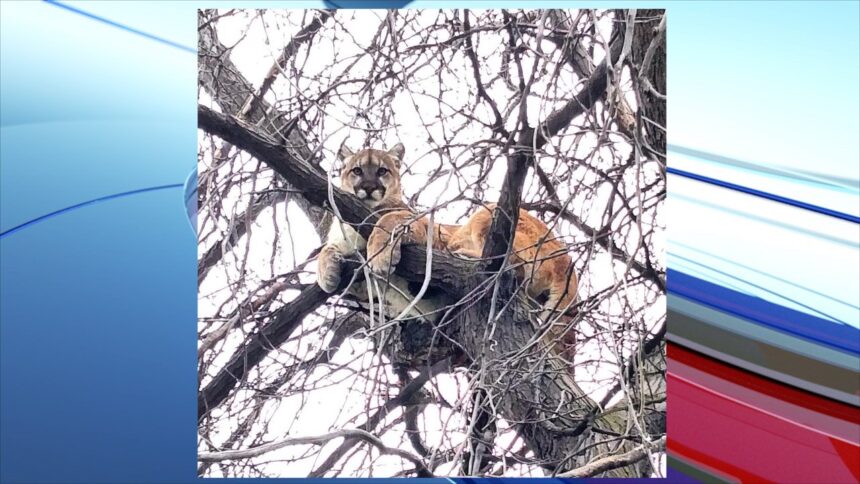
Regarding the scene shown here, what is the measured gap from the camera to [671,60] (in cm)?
267

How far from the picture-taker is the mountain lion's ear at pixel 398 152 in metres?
2.62

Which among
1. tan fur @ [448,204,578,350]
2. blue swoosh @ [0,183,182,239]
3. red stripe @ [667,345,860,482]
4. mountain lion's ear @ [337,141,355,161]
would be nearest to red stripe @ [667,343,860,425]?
red stripe @ [667,345,860,482]

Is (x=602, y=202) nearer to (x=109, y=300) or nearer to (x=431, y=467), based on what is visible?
(x=431, y=467)

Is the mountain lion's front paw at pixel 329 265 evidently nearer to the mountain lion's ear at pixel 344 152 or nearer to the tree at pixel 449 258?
the tree at pixel 449 258

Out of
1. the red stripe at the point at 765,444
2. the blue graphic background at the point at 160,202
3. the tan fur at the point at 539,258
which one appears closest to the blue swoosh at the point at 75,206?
the blue graphic background at the point at 160,202

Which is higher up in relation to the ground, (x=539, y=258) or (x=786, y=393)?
(x=539, y=258)

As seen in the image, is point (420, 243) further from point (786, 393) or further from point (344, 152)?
point (786, 393)

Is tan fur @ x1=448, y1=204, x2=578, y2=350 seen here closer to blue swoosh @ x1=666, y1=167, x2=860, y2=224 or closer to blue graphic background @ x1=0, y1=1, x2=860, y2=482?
blue graphic background @ x1=0, y1=1, x2=860, y2=482

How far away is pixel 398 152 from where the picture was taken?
262 centimetres

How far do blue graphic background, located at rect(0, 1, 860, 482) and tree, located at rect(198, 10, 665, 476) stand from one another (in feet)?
0.38

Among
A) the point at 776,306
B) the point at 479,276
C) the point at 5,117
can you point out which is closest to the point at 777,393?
the point at 776,306

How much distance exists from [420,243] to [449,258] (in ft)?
0.33

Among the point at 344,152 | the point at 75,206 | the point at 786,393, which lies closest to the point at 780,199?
the point at 786,393

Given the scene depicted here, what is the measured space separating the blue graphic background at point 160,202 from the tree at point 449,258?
0.12 metres
